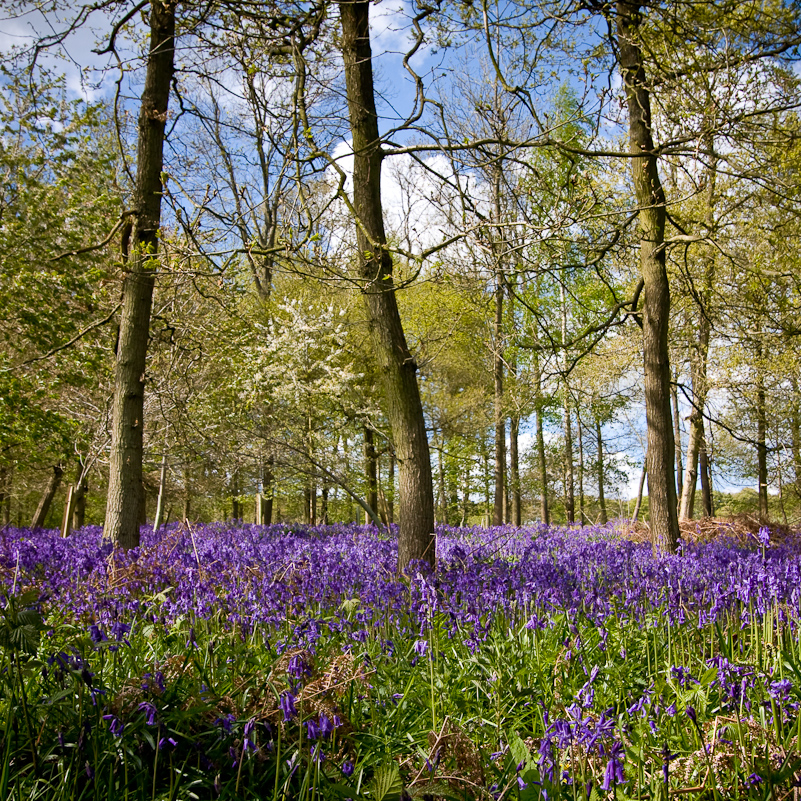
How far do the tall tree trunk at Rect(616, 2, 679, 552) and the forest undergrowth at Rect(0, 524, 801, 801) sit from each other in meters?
2.91

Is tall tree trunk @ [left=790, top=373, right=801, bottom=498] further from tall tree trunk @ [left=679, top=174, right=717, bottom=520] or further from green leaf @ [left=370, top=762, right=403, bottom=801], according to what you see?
green leaf @ [left=370, top=762, right=403, bottom=801]

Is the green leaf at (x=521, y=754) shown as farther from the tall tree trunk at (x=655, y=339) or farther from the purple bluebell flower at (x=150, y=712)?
the tall tree trunk at (x=655, y=339)

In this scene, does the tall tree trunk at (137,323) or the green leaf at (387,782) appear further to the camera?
the tall tree trunk at (137,323)

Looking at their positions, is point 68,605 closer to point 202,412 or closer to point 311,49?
point 311,49

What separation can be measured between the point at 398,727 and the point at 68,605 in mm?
2680

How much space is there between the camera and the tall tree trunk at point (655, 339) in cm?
831

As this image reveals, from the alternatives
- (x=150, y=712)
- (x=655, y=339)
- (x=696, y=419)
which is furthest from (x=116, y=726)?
(x=696, y=419)

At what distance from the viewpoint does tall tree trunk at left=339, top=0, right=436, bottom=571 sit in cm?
605

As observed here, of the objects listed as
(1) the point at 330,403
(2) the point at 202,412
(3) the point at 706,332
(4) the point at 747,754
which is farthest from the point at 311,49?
(3) the point at 706,332

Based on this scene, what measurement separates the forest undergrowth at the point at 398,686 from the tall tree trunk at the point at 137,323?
136cm

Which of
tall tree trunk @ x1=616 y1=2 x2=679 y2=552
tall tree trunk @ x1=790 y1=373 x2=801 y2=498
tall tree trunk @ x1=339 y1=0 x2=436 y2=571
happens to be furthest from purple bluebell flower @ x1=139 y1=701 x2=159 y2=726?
tall tree trunk @ x1=790 y1=373 x2=801 y2=498

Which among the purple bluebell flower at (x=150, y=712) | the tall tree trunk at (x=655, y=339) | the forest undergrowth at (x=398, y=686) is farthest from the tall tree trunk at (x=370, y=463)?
the purple bluebell flower at (x=150, y=712)

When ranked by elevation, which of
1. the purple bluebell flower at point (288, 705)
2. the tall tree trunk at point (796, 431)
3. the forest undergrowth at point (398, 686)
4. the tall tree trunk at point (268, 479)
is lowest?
the forest undergrowth at point (398, 686)

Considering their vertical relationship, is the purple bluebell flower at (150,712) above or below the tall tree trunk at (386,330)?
below
